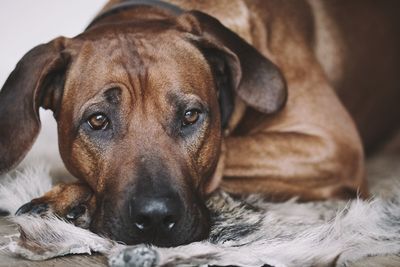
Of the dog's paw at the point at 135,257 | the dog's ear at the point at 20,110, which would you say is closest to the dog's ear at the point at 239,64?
the dog's ear at the point at 20,110

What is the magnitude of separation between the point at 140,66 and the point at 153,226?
0.60m

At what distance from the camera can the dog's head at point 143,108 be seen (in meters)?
2.26

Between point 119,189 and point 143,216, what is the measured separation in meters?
0.14

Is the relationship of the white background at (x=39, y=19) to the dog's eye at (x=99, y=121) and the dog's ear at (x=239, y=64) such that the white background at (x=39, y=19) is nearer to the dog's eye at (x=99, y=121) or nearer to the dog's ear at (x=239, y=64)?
the dog's ear at (x=239, y=64)

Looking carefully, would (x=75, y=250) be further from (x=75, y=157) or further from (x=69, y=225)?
(x=75, y=157)

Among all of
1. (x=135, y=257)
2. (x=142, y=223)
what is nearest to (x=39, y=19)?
(x=142, y=223)

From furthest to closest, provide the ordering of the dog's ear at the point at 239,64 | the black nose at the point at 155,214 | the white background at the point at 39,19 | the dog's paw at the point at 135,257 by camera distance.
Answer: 1. the white background at the point at 39,19
2. the dog's ear at the point at 239,64
3. the black nose at the point at 155,214
4. the dog's paw at the point at 135,257

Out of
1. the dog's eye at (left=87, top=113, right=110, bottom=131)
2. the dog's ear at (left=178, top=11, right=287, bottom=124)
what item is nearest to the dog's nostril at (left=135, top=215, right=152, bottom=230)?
the dog's eye at (left=87, top=113, right=110, bottom=131)

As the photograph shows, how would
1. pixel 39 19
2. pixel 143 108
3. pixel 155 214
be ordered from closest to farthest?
pixel 155 214 → pixel 143 108 → pixel 39 19

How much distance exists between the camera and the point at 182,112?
250 centimetres

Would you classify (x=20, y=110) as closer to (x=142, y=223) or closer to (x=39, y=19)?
(x=142, y=223)

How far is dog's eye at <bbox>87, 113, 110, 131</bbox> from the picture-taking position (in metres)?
2.48

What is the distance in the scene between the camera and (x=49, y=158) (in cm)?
360

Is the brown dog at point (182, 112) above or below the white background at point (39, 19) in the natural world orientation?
above
